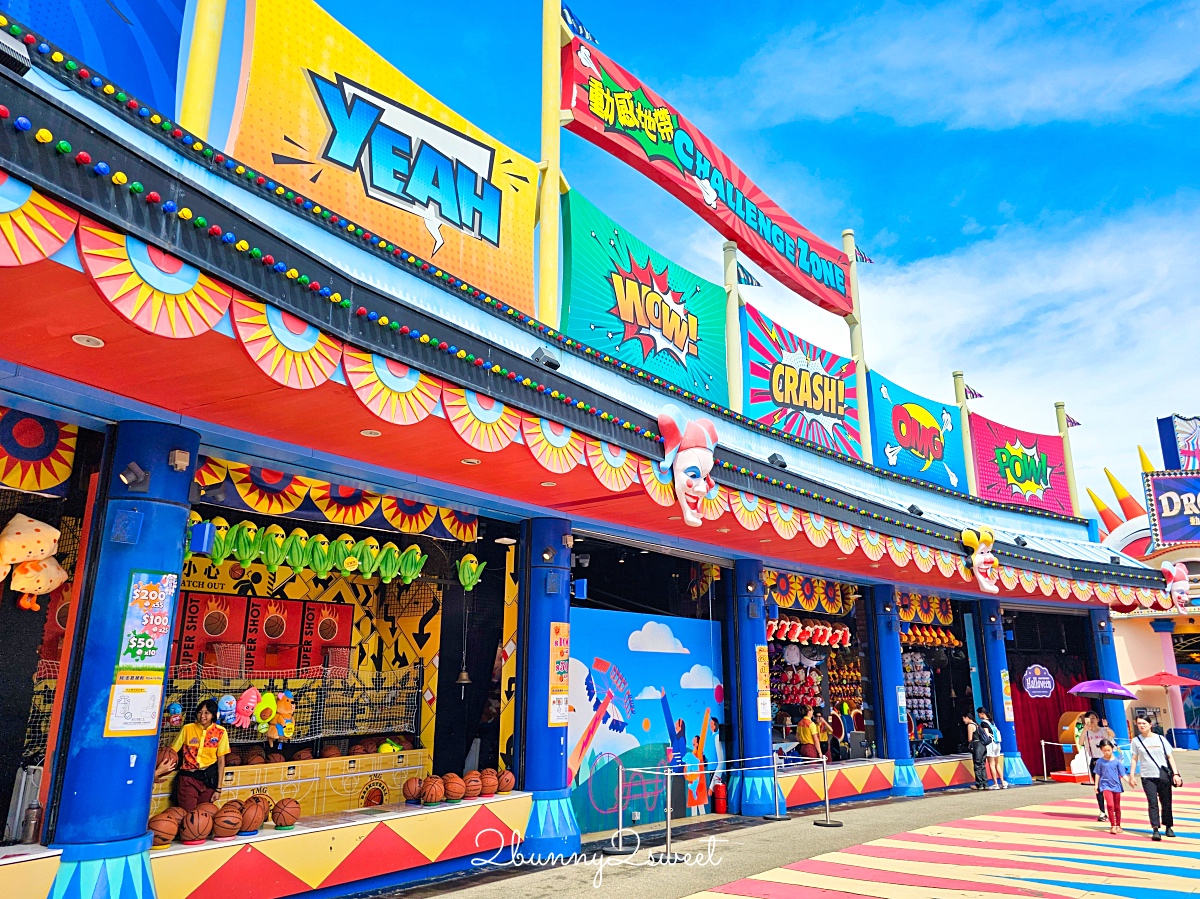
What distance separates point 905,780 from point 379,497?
13286 mm

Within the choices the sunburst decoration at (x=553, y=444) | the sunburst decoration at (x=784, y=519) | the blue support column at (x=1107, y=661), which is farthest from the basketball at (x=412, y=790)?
the blue support column at (x=1107, y=661)

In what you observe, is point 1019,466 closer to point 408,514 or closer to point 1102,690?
point 1102,690

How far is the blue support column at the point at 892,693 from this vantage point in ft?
55.6

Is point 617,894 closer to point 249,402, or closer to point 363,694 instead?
point 363,694

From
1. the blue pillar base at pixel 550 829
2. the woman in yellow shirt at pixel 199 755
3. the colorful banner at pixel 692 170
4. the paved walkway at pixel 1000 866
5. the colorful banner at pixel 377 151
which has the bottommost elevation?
the paved walkway at pixel 1000 866

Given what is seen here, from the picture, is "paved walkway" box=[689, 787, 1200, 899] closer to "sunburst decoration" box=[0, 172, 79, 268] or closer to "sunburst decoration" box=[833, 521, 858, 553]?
"sunburst decoration" box=[833, 521, 858, 553]

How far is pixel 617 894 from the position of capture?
812cm

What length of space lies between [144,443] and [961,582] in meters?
15.6

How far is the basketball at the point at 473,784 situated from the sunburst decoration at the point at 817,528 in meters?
5.63

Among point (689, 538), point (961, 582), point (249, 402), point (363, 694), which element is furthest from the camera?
point (961, 582)

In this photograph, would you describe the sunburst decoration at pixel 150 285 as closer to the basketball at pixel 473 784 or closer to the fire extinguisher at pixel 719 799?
the basketball at pixel 473 784

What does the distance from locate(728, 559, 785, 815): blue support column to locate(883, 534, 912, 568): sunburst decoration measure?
221cm

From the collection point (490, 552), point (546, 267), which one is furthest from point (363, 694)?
point (546, 267)

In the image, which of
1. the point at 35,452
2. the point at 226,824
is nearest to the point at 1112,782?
the point at 226,824
